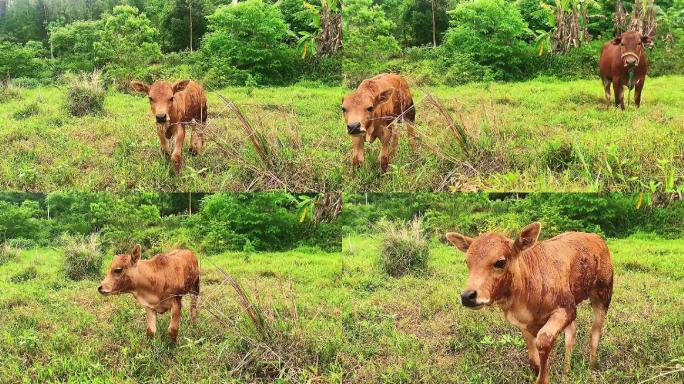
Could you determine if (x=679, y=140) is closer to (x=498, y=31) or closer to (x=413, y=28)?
(x=498, y=31)

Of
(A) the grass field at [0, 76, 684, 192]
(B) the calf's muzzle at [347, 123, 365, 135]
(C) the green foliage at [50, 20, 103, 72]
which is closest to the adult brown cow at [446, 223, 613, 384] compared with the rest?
(A) the grass field at [0, 76, 684, 192]

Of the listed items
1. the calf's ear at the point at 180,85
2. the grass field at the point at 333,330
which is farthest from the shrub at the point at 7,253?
the calf's ear at the point at 180,85

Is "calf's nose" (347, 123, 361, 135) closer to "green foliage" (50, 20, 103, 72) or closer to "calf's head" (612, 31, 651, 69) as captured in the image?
"calf's head" (612, 31, 651, 69)

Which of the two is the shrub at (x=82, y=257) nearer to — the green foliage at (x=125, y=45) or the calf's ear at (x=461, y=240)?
the green foliage at (x=125, y=45)

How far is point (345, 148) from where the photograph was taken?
6.37 meters

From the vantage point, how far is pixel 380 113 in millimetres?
5902

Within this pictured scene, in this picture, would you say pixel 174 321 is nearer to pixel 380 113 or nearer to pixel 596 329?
pixel 380 113

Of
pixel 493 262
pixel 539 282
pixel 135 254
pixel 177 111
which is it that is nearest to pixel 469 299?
pixel 493 262

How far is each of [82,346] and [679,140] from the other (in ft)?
17.8

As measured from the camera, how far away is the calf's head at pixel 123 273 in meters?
5.54

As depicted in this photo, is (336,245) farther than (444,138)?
Yes

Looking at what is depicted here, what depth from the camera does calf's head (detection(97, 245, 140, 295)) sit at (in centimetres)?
554

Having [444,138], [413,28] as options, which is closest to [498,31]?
[413,28]

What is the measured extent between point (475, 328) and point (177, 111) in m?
3.22
